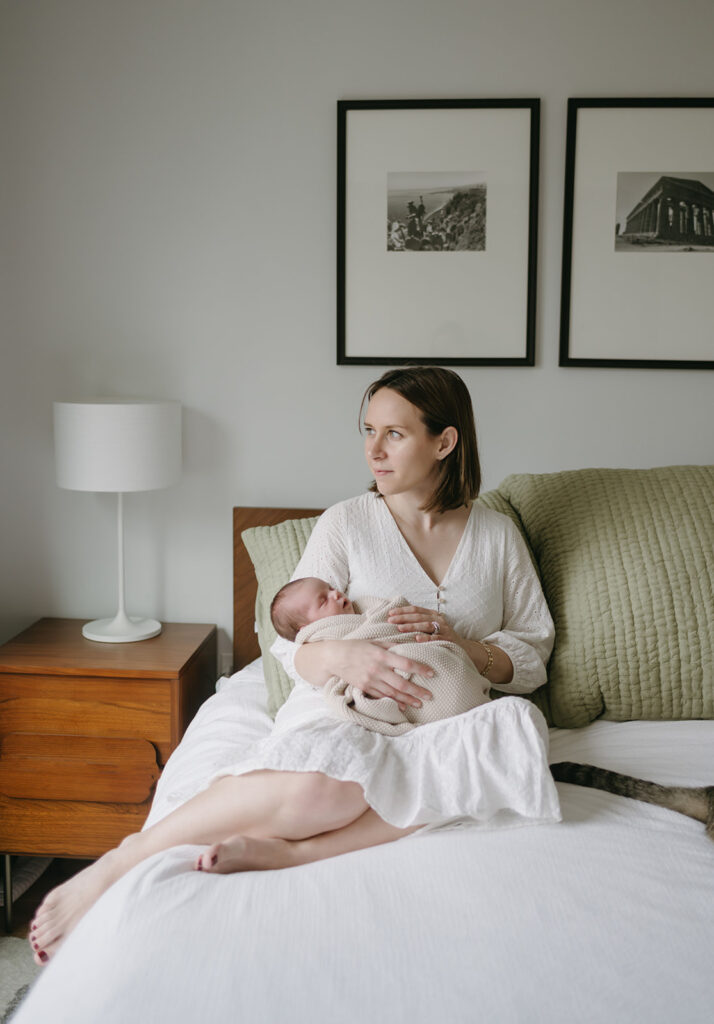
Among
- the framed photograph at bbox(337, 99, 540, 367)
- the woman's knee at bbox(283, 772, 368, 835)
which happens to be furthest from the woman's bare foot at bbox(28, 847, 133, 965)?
the framed photograph at bbox(337, 99, 540, 367)

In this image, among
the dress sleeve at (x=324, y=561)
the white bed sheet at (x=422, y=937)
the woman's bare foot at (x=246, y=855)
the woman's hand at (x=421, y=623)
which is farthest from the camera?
the dress sleeve at (x=324, y=561)

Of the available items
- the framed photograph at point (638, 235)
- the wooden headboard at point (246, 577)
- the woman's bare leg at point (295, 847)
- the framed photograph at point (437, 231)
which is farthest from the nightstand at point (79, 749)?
the framed photograph at point (638, 235)

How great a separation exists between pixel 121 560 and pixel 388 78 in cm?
140

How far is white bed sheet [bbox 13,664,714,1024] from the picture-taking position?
0.91 meters

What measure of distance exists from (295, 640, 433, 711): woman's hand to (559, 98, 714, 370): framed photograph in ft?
3.62

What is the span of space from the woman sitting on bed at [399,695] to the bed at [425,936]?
0.07m

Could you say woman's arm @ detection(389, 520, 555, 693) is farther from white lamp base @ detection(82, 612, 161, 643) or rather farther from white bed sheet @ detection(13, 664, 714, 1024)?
white lamp base @ detection(82, 612, 161, 643)

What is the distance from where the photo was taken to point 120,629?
2242 mm

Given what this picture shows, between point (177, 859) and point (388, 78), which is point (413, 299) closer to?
point (388, 78)

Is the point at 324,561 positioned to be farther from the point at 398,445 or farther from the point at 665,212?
the point at 665,212

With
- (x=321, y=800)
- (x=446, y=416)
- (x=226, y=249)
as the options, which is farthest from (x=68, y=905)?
(x=226, y=249)

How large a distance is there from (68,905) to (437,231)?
1.74 m

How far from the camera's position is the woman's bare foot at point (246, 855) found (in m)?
1.17

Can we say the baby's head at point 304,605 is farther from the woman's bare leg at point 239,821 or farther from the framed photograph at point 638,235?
the framed photograph at point 638,235
